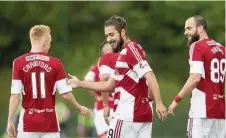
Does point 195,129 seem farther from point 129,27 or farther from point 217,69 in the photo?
point 129,27

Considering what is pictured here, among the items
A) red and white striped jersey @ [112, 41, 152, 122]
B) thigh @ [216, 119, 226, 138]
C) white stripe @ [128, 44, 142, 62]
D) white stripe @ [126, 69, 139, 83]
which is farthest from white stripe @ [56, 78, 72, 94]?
thigh @ [216, 119, 226, 138]

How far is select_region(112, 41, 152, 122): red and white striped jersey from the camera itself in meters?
9.85

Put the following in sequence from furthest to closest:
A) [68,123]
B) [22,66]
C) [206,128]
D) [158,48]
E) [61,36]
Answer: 1. [158,48]
2. [61,36]
3. [68,123]
4. [206,128]
5. [22,66]

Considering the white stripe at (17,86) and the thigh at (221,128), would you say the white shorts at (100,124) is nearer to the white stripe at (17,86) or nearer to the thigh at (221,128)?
the thigh at (221,128)

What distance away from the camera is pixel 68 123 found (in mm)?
21203

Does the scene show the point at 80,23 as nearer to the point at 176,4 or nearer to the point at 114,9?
the point at 114,9

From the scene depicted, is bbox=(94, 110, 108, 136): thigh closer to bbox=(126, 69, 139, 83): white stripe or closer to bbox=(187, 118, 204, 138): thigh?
bbox=(187, 118, 204, 138): thigh

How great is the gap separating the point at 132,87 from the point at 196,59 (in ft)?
3.02

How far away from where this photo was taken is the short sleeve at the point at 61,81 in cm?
966

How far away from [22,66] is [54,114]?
72cm

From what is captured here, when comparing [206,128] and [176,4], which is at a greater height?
[176,4]

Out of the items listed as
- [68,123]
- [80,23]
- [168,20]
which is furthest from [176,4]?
[68,123]

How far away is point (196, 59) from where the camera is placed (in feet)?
33.2

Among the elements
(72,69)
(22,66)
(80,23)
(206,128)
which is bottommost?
(206,128)
